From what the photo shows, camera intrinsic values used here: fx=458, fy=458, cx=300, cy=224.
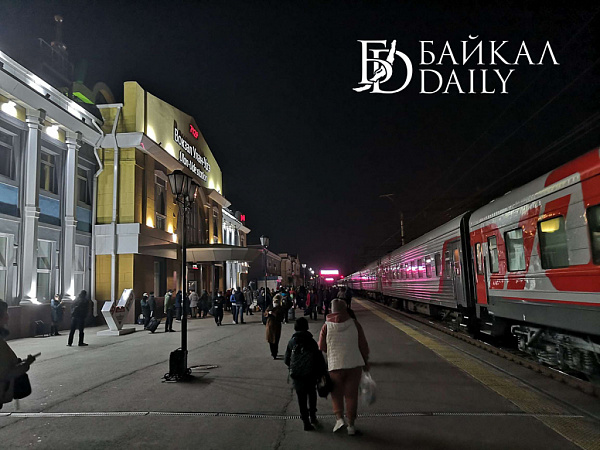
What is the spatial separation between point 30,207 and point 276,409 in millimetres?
14419

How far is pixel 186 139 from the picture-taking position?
29766 millimetres

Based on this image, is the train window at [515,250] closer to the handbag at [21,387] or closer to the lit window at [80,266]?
the handbag at [21,387]

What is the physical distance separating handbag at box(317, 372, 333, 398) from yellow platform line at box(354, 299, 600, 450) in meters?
2.48

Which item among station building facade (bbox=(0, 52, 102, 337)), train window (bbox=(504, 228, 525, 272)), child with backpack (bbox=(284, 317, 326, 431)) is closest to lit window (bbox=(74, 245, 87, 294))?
station building facade (bbox=(0, 52, 102, 337))

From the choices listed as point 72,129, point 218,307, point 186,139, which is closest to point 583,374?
point 218,307

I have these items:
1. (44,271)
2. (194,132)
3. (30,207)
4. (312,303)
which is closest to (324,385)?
(30,207)

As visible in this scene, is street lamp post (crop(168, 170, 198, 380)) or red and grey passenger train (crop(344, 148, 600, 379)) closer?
red and grey passenger train (crop(344, 148, 600, 379))

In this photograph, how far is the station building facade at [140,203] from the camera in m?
21.6

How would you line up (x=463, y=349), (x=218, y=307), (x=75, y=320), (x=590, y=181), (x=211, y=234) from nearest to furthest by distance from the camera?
1. (x=590, y=181)
2. (x=463, y=349)
3. (x=75, y=320)
4. (x=218, y=307)
5. (x=211, y=234)

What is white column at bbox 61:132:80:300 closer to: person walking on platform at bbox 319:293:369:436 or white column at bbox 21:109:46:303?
white column at bbox 21:109:46:303

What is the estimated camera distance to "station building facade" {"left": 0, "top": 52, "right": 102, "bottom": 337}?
15.9m

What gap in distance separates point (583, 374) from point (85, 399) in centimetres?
815

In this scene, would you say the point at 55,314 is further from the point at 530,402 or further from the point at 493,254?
the point at 530,402

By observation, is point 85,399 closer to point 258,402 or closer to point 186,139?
point 258,402
